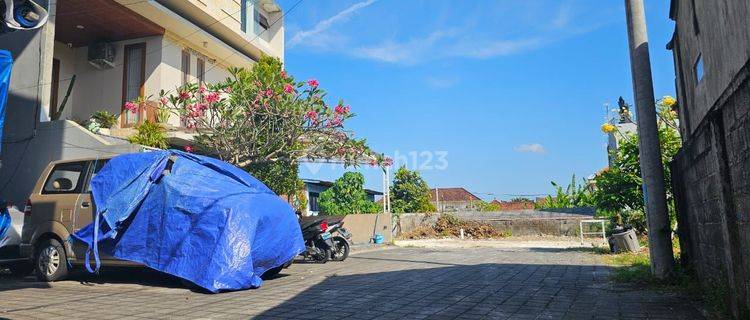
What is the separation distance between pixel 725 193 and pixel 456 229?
20440mm

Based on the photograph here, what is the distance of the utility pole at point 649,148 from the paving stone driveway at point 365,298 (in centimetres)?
82

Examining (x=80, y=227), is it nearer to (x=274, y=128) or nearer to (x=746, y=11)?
(x=274, y=128)

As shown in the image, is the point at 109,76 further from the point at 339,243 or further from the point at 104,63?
the point at 339,243

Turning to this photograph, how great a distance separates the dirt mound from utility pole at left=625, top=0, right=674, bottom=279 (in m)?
16.9

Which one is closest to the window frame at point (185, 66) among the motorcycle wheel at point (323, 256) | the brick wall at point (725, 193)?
the motorcycle wheel at point (323, 256)

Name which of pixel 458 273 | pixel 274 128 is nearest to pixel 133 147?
pixel 274 128

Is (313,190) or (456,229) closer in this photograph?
(456,229)

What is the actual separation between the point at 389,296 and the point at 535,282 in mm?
2517

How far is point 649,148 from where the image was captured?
7.41m

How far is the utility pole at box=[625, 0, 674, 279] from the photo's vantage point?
7172 millimetres

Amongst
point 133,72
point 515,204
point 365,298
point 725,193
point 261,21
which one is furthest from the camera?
point 515,204

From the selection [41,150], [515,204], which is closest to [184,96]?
[41,150]

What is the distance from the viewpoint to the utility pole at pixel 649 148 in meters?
7.17

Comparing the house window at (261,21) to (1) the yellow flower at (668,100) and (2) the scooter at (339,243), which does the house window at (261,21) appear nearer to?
(2) the scooter at (339,243)
